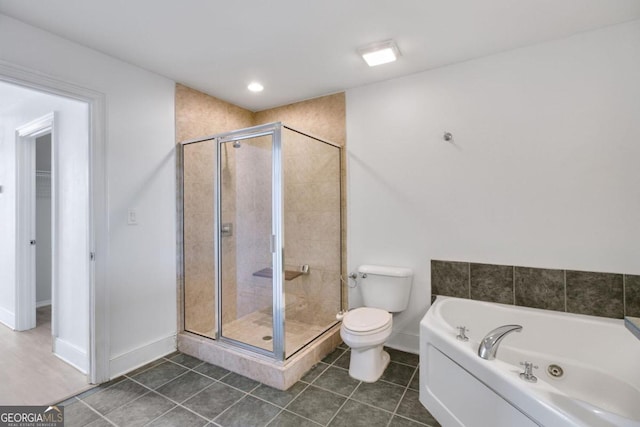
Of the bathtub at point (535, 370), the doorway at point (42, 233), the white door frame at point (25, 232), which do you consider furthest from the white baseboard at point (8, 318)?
the bathtub at point (535, 370)

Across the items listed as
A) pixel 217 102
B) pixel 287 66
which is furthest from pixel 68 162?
pixel 287 66

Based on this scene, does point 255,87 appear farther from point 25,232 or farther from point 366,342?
point 25,232

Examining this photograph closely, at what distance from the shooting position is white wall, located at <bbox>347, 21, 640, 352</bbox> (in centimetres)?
196

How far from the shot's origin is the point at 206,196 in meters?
2.83

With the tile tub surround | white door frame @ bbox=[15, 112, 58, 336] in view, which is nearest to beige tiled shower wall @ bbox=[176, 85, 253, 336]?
white door frame @ bbox=[15, 112, 58, 336]

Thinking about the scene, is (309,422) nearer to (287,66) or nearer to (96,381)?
(96,381)

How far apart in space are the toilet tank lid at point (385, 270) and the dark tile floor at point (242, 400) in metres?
0.72

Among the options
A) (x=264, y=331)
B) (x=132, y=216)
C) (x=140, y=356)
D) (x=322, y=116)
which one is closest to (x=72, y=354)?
(x=140, y=356)

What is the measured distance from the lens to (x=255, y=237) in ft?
8.71

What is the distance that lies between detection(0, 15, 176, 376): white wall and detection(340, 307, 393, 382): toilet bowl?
1594mm

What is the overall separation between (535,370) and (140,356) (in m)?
2.89

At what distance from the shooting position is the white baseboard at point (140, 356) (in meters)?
2.26

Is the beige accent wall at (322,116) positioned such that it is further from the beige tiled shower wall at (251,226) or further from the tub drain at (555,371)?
the tub drain at (555,371)

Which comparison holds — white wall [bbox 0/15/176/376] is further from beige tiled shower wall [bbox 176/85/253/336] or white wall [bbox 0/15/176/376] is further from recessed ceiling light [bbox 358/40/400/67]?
recessed ceiling light [bbox 358/40/400/67]
